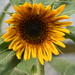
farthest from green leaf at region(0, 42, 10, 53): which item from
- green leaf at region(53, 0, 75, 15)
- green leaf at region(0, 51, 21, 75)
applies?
green leaf at region(53, 0, 75, 15)

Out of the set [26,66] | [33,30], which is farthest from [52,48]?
[26,66]

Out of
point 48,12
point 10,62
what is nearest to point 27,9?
point 48,12

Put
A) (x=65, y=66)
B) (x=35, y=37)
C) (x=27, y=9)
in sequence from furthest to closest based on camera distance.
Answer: (x=65, y=66) → (x=35, y=37) → (x=27, y=9)

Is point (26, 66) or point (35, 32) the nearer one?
point (35, 32)

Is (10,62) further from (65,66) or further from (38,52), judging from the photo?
(65,66)

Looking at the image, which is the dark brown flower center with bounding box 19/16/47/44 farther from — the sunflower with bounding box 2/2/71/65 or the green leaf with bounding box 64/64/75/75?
the green leaf with bounding box 64/64/75/75

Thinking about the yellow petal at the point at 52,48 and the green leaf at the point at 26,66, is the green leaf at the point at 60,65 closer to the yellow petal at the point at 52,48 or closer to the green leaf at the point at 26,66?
the green leaf at the point at 26,66

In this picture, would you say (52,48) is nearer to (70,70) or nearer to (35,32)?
(35,32)
